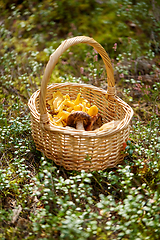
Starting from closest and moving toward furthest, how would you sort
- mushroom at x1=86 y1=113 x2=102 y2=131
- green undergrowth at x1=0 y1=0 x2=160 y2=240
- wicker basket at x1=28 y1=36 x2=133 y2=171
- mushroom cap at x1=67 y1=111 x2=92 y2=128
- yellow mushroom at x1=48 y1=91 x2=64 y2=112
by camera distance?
green undergrowth at x1=0 y1=0 x2=160 y2=240, wicker basket at x1=28 y1=36 x2=133 y2=171, mushroom cap at x1=67 y1=111 x2=92 y2=128, mushroom at x1=86 y1=113 x2=102 y2=131, yellow mushroom at x1=48 y1=91 x2=64 y2=112

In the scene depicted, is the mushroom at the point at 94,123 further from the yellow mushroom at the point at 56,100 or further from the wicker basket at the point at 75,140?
the yellow mushroom at the point at 56,100

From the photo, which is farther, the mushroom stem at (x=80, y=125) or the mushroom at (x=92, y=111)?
the mushroom at (x=92, y=111)

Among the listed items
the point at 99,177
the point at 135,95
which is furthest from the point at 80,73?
the point at 99,177

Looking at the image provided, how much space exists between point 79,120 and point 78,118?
0.18 feet

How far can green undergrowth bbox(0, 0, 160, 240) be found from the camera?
170 centimetres

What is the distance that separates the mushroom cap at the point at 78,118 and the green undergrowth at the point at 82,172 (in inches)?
18.3

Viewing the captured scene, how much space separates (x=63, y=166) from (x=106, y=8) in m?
4.52

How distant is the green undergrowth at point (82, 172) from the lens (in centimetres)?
170

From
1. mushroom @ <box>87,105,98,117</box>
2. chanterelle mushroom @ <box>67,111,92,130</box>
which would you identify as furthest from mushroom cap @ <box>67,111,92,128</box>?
mushroom @ <box>87,105,98,117</box>

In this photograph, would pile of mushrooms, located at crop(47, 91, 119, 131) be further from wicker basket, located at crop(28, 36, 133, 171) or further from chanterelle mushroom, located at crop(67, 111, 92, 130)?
wicker basket, located at crop(28, 36, 133, 171)

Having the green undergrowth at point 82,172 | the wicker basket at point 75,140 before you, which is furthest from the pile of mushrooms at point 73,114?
the green undergrowth at point 82,172

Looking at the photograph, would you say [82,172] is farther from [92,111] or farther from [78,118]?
[92,111]

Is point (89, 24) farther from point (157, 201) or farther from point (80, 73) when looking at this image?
point (157, 201)

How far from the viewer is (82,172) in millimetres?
1870
